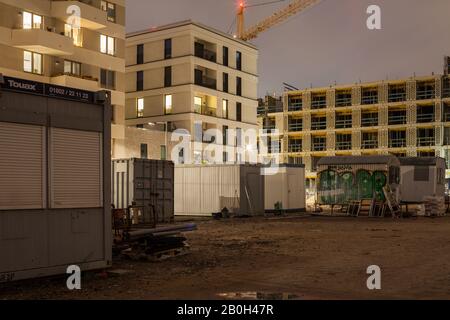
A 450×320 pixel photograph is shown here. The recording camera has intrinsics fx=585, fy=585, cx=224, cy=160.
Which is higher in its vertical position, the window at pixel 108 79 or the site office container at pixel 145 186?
the window at pixel 108 79

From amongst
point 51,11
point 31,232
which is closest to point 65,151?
point 31,232

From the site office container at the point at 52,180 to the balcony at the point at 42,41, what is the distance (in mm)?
26848

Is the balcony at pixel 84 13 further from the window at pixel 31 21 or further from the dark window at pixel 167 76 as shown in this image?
the dark window at pixel 167 76

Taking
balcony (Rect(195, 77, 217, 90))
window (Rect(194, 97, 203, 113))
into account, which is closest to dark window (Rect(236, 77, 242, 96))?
balcony (Rect(195, 77, 217, 90))

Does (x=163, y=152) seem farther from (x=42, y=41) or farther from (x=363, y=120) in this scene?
(x=363, y=120)

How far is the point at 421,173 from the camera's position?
43719 mm

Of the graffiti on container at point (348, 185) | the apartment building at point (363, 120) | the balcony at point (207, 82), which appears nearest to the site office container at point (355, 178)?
the graffiti on container at point (348, 185)

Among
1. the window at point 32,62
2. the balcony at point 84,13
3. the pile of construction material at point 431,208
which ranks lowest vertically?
the pile of construction material at point 431,208

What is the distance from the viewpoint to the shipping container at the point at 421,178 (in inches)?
1702

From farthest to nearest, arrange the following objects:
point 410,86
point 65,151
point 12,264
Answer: point 410,86
point 65,151
point 12,264

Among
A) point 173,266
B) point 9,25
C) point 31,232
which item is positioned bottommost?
point 173,266
